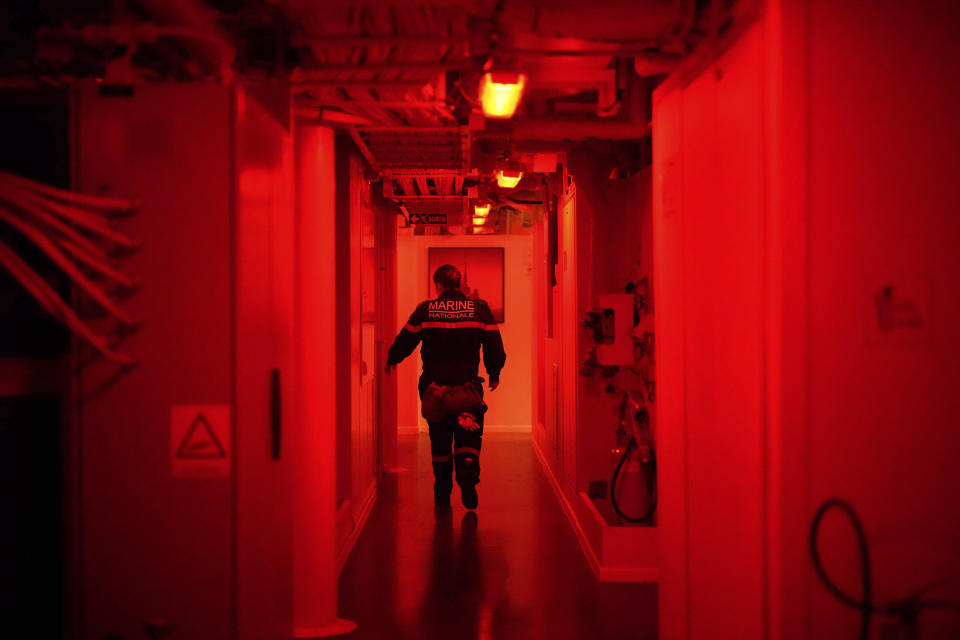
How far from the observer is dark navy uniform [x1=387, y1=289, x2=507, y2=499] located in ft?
15.8

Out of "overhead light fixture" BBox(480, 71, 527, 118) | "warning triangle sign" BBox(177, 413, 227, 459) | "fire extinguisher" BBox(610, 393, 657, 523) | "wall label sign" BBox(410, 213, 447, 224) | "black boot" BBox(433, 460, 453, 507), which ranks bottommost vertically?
"black boot" BBox(433, 460, 453, 507)

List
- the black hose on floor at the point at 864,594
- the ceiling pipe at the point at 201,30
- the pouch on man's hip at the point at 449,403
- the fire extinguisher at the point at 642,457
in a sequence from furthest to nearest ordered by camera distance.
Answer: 1. the pouch on man's hip at the point at 449,403
2. the fire extinguisher at the point at 642,457
3. the ceiling pipe at the point at 201,30
4. the black hose on floor at the point at 864,594

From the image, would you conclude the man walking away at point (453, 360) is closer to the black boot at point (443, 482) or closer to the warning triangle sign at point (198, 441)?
the black boot at point (443, 482)

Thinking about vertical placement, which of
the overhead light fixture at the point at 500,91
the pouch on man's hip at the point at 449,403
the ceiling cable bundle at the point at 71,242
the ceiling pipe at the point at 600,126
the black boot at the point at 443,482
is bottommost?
the black boot at the point at 443,482

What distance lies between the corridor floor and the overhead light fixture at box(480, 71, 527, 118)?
220cm

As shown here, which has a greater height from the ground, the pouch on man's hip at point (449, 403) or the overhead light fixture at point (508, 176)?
the overhead light fixture at point (508, 176)

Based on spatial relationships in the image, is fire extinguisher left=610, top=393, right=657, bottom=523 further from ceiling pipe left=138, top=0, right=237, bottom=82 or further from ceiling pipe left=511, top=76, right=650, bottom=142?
ceiling pipe left=138, top=0, right=237, bottom=82

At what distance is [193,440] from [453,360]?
3247 millimetres

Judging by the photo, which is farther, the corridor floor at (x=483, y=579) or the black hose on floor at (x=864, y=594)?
the corridor floor at (x=483, y=579)

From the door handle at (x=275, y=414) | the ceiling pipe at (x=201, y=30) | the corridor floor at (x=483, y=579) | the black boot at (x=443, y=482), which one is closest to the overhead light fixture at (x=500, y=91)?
the ceiling pipe at (x=201, y=30)

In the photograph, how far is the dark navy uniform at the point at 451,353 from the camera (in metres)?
4.80

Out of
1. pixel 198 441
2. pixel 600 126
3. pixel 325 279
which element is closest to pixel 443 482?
pixel 325 279

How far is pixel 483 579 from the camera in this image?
360 cm

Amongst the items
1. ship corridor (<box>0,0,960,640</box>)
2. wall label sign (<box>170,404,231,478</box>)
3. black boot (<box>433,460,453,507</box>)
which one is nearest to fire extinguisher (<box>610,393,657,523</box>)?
ship corridor (<box>0,0,960,640</box>)
